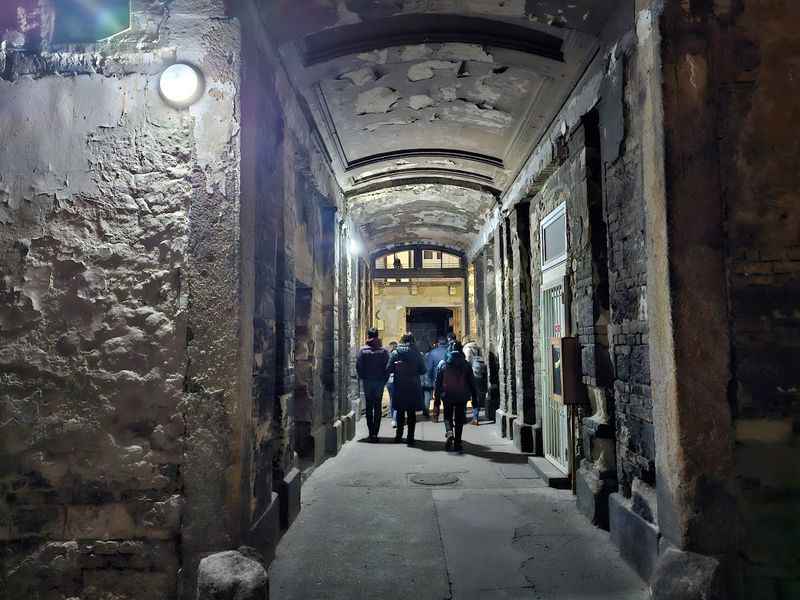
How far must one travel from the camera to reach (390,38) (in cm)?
439

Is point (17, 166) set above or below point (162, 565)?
Answer: above

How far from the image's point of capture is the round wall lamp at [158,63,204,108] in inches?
130

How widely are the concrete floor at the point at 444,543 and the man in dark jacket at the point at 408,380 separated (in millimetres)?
1585

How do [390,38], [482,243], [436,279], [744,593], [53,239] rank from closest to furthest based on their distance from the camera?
[744,593], [53,239], [390,38], [482,243], [436,279]

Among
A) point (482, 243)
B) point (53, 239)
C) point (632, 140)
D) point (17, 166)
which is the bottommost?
point (53, 239)

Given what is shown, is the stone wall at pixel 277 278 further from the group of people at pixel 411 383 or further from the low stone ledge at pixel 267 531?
the group of people at pixel 411 383

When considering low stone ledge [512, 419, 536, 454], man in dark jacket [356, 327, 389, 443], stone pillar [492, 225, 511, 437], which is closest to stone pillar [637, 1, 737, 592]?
low stone ledge [512, 419, 536, 454]

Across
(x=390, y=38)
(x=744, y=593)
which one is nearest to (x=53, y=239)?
(x=390, y=38)

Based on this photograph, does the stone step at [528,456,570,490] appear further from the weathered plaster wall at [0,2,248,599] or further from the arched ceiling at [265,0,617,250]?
the arched ceiling at [265,0,617,250]

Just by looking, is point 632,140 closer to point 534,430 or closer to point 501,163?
point 501,163

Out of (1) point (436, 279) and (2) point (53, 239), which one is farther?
(1) point (436, 279)

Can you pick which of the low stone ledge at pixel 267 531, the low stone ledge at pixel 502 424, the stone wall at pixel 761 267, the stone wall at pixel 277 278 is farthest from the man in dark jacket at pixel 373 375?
the stone wall at pixel 761 267

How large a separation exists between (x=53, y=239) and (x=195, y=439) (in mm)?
1604

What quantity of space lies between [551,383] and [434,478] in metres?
1.72
